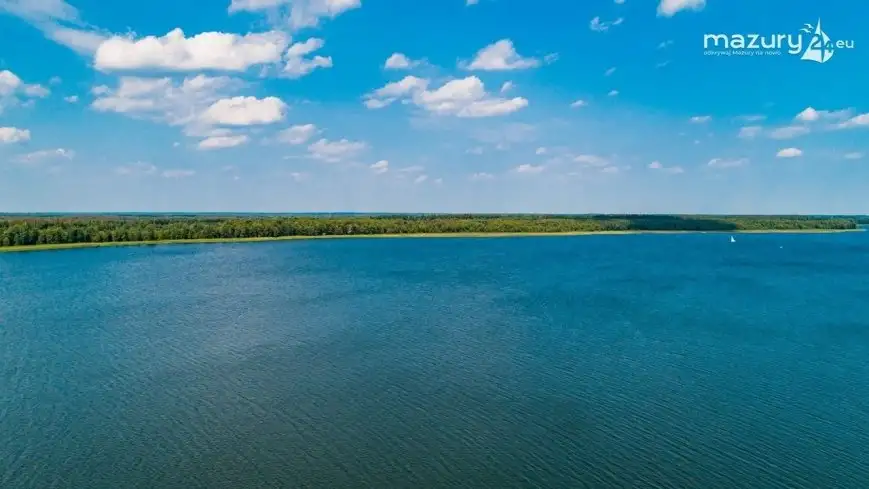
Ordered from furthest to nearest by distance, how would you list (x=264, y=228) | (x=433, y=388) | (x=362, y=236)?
(x=362, y=236) < (x=264, y=228) < (x=433, y=388)

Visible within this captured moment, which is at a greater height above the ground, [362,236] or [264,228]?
[264,228]

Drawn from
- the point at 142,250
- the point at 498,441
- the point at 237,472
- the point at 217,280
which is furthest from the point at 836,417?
the point at 142,250

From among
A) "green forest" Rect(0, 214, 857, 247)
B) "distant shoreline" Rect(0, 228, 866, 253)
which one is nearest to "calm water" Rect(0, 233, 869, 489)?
"distant shoreline" Rect(0, 228, 866, 253)

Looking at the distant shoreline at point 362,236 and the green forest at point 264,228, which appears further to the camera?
the green forest at point 264,228

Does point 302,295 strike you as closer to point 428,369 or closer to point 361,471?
point 428,369

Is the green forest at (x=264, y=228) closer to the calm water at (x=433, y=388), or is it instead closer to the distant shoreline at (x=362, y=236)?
the distant shoreline at (x=362, y=236)

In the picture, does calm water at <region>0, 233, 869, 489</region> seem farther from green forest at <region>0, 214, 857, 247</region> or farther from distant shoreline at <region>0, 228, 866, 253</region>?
green forest at <region>0, 214, 857, 247</region>

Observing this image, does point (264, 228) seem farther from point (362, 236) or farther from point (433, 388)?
point (433, 388)

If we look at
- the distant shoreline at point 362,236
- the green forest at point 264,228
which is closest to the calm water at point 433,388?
the distant shoreline at point 362,236

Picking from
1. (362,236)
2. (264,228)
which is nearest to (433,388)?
(264,228)
